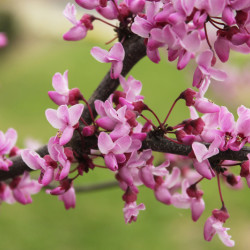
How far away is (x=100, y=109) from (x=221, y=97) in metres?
4.59

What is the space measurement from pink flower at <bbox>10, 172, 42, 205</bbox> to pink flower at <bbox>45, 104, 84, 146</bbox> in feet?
0.86

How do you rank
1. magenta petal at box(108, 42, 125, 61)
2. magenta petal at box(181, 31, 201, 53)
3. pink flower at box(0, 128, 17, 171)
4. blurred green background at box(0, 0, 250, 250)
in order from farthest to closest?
blurred green background at box(0, 0, 250, 250), pink flower at box(0, 128, 17, 171), magenta petal at box(108, 42, 125, 61), magenta petal at box(181, 31, 201, 53)

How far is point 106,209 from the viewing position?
347cm

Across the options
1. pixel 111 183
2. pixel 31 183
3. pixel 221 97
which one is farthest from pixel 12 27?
pixel 31 183

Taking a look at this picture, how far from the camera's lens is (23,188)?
982mm

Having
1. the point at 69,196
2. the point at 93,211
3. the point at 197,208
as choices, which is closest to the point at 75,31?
the point at 69,196

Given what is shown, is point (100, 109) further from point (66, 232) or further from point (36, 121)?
point (36, 121)

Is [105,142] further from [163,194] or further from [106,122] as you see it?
[163,194]

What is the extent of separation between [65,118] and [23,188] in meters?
0.32

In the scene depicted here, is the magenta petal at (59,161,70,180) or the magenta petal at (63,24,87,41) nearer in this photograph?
the magenta petal at (59,161,70,180)

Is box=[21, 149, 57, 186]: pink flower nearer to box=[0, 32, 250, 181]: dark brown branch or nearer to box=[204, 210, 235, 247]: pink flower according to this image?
box=[0, 32, 250, 181]: dark brown branch

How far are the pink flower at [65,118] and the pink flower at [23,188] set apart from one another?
0.26m

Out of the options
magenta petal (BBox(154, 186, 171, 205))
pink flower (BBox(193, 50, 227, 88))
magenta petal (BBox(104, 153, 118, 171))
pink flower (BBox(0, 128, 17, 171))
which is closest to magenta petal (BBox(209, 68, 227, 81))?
pink flower (BBox(193, 50, 227, 88))

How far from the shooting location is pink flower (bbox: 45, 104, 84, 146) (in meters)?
0.73
